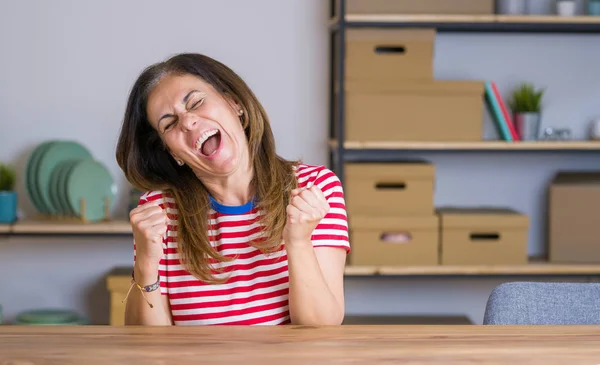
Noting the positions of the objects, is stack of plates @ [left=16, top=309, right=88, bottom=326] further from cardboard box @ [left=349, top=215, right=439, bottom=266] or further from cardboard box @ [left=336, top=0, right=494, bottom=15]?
cardboard box @ [left=336, top=0, right=494, bottom=15]

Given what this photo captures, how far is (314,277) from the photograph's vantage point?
5.41ft

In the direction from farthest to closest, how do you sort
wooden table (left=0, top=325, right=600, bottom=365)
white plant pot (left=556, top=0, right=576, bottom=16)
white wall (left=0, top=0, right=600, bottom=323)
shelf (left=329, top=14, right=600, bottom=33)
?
white wall (left=0, top=0, right=600, bottom=323)
white plant pot (left=556, top=0, right=576, bottom=16)
shelf (left=329, top=14, right=600, bottom=33)
wooden table (left=0, top=325, right=600, bottom=365)

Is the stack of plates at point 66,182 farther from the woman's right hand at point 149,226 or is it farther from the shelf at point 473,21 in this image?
the woman's right hand at point 149,226

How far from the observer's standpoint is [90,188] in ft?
11.4

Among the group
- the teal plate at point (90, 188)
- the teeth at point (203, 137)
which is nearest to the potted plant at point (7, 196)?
the teal plate at point (90, 188)

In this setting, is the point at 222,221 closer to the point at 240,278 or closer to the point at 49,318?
the point at 240,278

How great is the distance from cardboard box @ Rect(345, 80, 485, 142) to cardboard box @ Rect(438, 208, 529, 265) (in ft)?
1.02

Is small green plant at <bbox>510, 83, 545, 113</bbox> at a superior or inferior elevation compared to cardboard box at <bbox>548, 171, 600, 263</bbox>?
superior

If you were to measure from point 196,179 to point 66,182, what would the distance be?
5.40 ft

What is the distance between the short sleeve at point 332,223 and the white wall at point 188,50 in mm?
1776

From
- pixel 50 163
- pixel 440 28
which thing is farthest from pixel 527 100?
pixel 50 163

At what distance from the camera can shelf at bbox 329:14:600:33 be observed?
3281 millimetres

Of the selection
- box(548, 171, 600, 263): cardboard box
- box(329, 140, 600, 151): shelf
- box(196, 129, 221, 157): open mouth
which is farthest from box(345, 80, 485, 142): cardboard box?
box(196, 129, 221, 157): open mouth

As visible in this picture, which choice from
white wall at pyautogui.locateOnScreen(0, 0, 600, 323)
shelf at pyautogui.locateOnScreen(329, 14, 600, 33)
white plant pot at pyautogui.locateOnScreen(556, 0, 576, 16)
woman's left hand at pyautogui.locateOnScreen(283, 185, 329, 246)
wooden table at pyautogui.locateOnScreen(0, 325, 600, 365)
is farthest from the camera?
white wall at pyautogui.locateOnScreen(0, 0, 600, 323)
